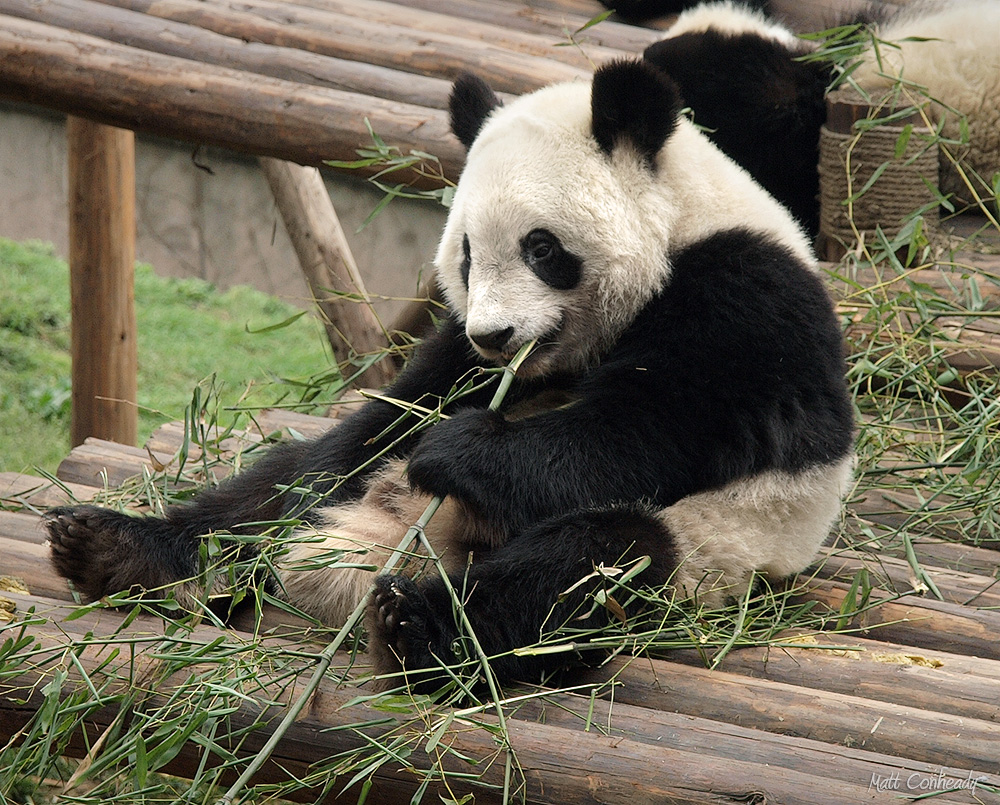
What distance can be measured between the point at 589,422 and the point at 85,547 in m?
1.28

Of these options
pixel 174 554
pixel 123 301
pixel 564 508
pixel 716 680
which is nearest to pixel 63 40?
pixel 123 301

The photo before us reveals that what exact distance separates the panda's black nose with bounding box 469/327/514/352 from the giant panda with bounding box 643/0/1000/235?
265 cm

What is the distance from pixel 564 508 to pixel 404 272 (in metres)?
6.65

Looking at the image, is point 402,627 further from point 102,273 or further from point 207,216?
point 207,216

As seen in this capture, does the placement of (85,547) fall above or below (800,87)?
below

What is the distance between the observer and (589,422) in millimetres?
2541

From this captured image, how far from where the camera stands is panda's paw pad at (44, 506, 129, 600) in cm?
277

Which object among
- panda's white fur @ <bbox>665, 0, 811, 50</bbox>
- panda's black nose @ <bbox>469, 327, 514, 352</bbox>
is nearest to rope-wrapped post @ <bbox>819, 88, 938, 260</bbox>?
panda's white fur @ <bbox>665, 0, 811, 50</bbox>

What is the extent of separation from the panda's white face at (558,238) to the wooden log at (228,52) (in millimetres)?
1664

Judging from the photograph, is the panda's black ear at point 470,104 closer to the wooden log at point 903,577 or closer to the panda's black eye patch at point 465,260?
the panda's black eye patch at point 465,260

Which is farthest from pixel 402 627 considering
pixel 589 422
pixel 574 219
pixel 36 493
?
pixel 36 493

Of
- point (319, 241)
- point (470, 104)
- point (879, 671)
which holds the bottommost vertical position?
point (319, 241)

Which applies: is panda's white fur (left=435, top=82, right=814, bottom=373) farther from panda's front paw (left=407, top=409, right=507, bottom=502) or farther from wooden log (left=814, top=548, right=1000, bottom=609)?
wooden log (left=814, top=548, right=1000, bottom=609)

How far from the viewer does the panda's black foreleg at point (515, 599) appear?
226cm
